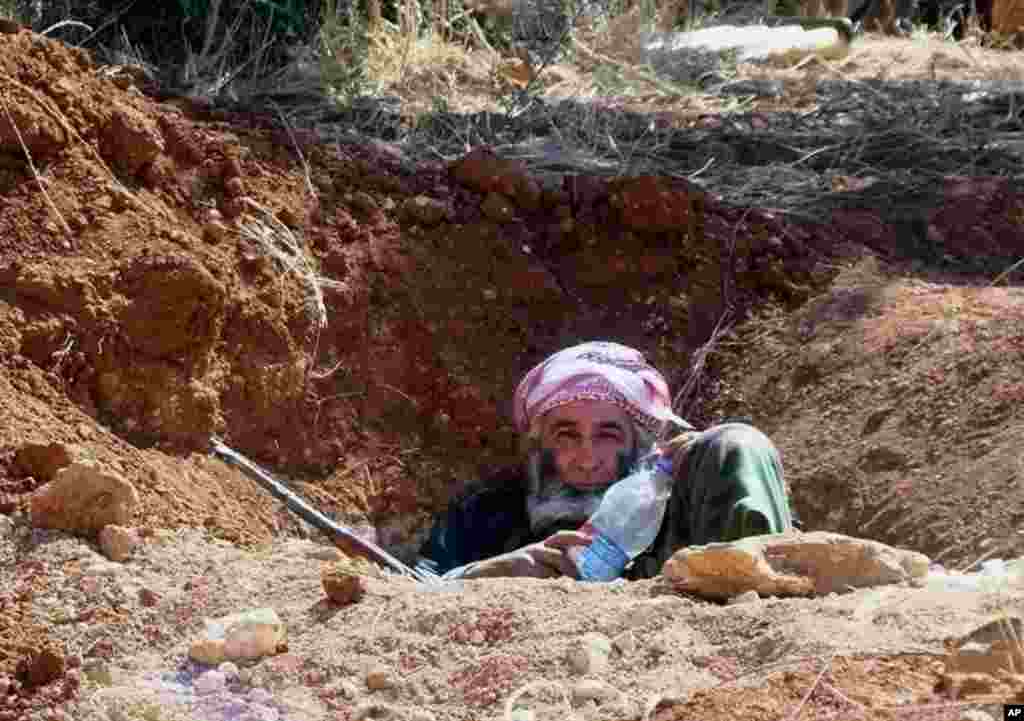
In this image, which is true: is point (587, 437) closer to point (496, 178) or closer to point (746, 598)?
point (496, 178)

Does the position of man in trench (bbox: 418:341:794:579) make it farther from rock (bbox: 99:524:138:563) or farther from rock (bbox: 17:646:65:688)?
rock (bbox: 17:646:65:688)

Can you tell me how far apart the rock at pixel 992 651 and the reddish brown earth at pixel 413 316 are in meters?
1.99

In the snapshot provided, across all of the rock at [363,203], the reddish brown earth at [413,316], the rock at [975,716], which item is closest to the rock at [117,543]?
the reddish brown earth at [413,316]

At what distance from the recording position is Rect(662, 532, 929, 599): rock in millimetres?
4164

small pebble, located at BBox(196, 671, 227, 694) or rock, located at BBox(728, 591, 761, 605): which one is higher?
rock, located at BBox(728, 591, 761, 605)

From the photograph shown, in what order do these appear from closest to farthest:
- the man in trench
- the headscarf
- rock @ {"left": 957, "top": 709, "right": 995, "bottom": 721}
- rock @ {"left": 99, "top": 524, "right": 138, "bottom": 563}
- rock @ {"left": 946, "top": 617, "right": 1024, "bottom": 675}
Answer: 1. rock @ {"left": 957, "top": 709, "right": 995, "bottom": 721}
2. rock @ {"left": 946, "top": 617, "right": 1024, "bottom": 675}
3. rock @ {"left": 99, "top": 524, "right": 138, "bottom": 563}
4. the man in trench
5. the headscarf

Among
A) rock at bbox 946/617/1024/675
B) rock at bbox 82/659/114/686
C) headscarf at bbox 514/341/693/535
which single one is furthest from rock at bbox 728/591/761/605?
headscarf at bbox 514/341/693/535

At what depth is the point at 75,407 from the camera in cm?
558

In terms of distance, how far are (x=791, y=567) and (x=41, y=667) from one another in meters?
1.38

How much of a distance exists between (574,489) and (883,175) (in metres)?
2.18

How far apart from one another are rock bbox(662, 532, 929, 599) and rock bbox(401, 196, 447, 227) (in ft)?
9.44

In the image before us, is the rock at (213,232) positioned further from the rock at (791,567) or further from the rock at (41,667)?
the rock at (791,567)

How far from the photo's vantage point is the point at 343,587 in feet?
14.0

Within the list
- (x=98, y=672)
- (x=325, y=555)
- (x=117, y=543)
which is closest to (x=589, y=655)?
(x=98, y=672)
